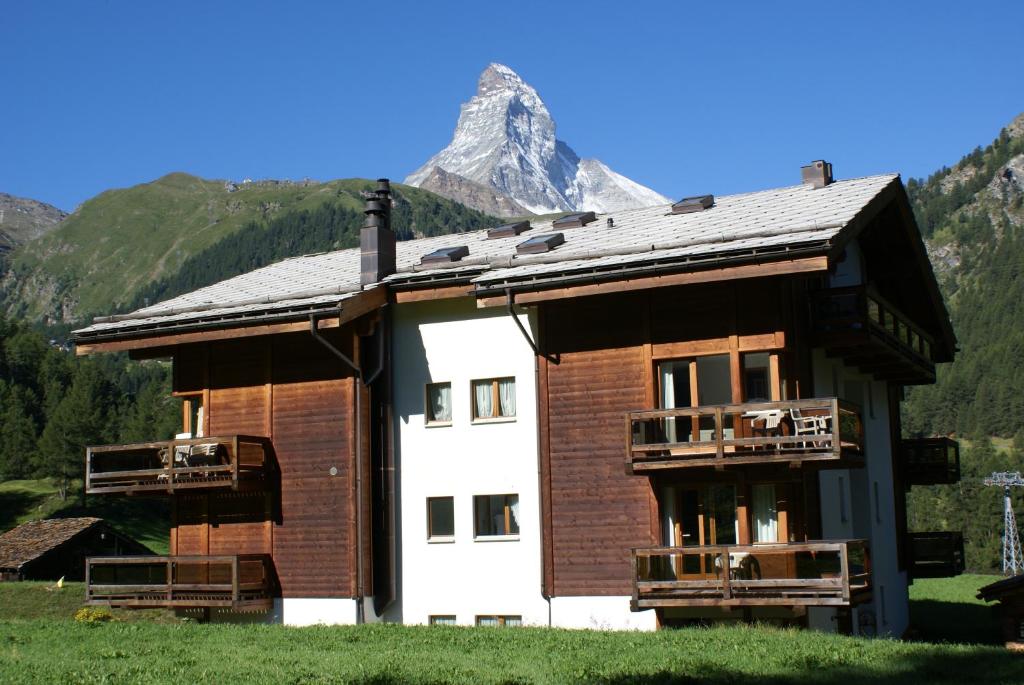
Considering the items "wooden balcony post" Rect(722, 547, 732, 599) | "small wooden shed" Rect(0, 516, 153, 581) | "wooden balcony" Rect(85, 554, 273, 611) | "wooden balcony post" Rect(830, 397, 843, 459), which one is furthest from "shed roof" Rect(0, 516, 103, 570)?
"wooden balcony post" Rect(830, 397, 843, 459)

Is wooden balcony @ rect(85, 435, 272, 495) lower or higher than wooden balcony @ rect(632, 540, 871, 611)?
higher

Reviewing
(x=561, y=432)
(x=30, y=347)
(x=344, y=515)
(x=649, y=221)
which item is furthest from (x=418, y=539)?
(x=30, y=347)

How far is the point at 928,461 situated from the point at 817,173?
9366 millimetres

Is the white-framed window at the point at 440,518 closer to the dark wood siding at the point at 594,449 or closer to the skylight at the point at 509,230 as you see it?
the dark wood siding at the point at 594,449

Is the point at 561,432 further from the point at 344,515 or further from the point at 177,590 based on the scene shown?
the point at 177,590

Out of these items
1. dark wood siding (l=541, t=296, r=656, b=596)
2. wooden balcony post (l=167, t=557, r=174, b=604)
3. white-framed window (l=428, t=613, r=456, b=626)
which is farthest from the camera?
wooden balcony post (l=167, t=557, r=174, b=604)

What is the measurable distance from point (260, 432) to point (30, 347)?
127 m

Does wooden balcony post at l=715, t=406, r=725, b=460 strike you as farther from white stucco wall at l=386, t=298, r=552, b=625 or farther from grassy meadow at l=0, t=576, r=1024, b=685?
white stucco wall at l=386, t=298, r=552, b=625

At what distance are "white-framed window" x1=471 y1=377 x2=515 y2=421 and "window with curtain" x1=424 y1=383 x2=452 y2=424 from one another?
2.36ft

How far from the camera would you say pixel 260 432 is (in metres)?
28.8

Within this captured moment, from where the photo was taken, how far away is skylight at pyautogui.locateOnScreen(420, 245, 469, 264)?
2923cm

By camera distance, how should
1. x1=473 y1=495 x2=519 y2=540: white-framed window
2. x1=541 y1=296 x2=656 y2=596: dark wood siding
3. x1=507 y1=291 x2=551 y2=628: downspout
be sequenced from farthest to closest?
x1=473 y1=495 x2=519 y2=540: white-framed window < x1=507 y1=291 x2=551 y2=628: downspout < x1=541 y1=296 x2=656 y2=596: dark wood siding

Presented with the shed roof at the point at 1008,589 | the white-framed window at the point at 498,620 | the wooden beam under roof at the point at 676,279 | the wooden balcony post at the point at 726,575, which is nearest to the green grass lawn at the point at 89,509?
the white-framed window at the point at 498,620

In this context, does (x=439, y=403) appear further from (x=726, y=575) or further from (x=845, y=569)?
(x=845, y=569)
